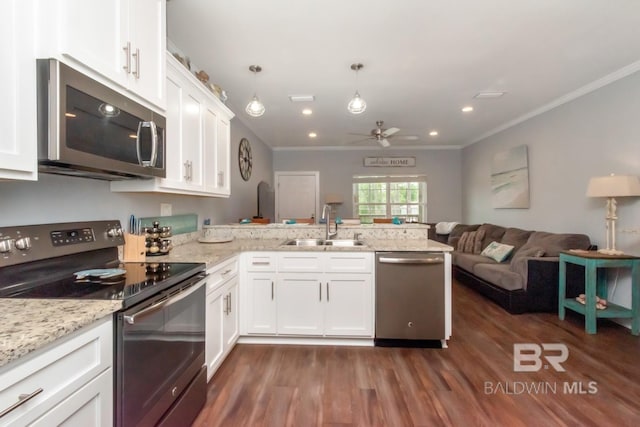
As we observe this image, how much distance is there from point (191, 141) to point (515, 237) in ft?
14.5

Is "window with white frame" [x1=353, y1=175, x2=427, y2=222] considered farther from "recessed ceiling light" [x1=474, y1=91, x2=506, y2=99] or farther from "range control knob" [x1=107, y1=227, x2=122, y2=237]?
"range control knob" [x1=107, y1=227, x2=122, y2=237]

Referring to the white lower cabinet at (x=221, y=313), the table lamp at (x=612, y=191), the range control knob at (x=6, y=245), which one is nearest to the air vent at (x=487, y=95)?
the table lamp at (x=612, y=191)

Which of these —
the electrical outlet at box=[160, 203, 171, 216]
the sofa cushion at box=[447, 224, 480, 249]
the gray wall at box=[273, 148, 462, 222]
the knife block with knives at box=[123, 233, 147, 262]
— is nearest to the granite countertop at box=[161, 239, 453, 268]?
the knife block with knives at box=[123, 233, 147, 262]

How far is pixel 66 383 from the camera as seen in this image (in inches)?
34.3

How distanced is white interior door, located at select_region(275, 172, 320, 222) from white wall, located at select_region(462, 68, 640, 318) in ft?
11.8

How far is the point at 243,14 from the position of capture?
2.08 metres

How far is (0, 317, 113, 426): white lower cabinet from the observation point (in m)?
0.73

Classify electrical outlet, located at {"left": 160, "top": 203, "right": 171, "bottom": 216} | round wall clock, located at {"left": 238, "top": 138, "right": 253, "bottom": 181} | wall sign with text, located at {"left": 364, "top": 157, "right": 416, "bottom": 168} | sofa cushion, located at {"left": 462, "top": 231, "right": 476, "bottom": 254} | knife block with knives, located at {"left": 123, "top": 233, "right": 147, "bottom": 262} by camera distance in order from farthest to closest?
wall sign with text, located at {"left": 364, "top": 157, "right": 416, "bottom": 168}
sofa cushion, located at {"left": 462, "top": 231, "right": 476, "bottom": 254}
round wall clock, located at {"left": 238, "top": 138, "right": 253, "bottom": 181}
electrical outlet, located at {"left": 160, "top": 203, "right": 171, "bottom": 216}
knife block with knives, located at {"left": 123, "top": 233, "right": 147, "bottom": 262}

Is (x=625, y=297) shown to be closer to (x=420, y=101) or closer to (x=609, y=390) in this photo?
(x=609, y=390)

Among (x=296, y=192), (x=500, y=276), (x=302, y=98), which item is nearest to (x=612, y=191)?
(x=500, y=276)

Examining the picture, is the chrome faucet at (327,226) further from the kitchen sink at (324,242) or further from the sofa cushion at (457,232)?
the sofa cushion at (457,232)

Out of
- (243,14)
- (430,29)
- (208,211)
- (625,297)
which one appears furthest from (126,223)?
(625,297)

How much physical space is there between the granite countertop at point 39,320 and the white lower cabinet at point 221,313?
903 millimetres

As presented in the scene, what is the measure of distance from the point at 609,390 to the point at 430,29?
270 cm
